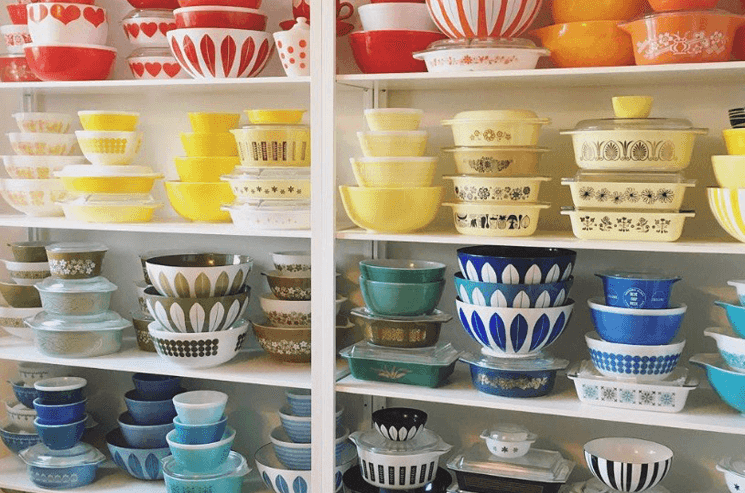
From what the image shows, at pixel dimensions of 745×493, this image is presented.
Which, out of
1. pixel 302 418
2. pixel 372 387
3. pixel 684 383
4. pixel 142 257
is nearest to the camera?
pixel 684 383

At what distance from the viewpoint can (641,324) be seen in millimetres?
1786

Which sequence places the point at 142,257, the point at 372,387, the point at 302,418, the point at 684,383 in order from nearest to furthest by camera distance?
the point at 684,383 < the point at 372,387 < the point at 302,418 < the point at 142,257

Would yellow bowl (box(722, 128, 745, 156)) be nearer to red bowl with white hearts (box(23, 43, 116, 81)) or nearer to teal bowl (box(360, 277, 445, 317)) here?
teal bowl (box(360, 277, 445, 317))

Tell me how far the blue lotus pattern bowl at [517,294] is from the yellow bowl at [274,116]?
0.56 meters

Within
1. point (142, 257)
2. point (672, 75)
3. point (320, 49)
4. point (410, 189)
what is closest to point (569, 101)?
point (672, 75)

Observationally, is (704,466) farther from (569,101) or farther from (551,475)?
(569,101)

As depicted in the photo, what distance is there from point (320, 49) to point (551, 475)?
1.03m

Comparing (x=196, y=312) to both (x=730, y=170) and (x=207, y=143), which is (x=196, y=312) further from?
(x=730, y=170)

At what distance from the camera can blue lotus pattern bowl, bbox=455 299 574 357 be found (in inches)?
73.2

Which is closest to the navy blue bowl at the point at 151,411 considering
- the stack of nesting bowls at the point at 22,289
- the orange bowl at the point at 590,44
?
the stack of nesting bowls at the point at 22,289

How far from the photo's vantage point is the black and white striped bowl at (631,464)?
1790 mm

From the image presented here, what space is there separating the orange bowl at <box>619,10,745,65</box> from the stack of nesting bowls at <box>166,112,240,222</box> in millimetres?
1001

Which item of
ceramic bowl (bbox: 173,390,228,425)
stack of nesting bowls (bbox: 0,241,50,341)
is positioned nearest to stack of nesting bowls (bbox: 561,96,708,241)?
ceramic bowl (bbox: 173,390,228,425)

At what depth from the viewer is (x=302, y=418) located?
214 centimetres
